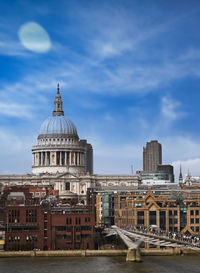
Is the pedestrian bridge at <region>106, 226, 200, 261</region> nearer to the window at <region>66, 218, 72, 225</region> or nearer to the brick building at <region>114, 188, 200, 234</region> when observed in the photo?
the window at <region>66, 218, 72, 225</region>

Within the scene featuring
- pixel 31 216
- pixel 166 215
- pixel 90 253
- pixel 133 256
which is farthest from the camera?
pixel 166 215

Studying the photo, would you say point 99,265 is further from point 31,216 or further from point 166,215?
point 166,215

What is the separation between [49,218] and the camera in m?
101

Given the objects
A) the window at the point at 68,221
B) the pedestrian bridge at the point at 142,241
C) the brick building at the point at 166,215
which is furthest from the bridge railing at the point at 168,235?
the window at the point at 68,221

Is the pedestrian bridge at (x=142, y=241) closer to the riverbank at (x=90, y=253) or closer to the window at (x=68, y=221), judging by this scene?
the riverbank at (x=90, y=253)

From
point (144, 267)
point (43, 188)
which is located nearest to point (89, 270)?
point (144, 267)

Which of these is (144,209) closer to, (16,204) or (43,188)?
(16,204)

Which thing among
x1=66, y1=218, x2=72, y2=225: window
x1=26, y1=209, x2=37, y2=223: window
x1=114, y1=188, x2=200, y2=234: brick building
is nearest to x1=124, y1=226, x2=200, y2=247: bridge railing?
x1=114, y1=188, x2=200, y2=234: brick building

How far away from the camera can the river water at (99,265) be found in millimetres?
82812

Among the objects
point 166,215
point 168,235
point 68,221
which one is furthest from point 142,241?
point 166,215

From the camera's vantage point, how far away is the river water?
82812 millimetres

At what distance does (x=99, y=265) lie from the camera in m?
87.4

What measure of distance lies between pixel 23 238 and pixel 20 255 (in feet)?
11.5

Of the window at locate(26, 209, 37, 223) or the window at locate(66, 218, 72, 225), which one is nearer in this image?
the window at locate(66, 218, 72, 225)
